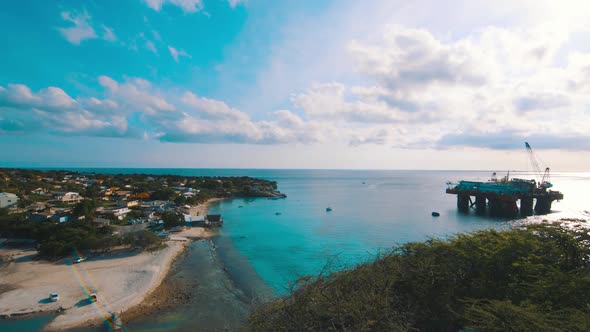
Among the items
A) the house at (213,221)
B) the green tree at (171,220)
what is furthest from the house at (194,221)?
the green tree at (171,220)

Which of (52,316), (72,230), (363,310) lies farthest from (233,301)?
(72,230)

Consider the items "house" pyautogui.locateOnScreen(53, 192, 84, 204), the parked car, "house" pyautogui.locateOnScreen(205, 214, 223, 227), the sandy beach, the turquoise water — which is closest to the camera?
the sandy beach

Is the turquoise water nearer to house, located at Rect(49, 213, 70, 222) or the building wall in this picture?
house, located at Rect(49, 213, 70, 222)

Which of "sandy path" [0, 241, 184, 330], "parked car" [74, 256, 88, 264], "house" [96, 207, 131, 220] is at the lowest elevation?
"sandy path" [0, 241, 184, 330]

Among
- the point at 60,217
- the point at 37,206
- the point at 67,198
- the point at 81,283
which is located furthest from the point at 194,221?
the point at 67,198

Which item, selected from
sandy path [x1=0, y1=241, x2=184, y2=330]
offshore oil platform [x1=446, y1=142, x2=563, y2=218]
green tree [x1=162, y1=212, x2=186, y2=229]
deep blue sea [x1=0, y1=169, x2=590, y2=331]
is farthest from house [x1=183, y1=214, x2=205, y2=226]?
offshore oil platform [x1=446, y1=142, x2=563, y2=218]

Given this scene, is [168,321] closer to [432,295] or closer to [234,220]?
[432,295]

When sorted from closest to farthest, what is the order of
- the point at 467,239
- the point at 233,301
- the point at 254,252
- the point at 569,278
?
the point at 569,278
the point at 467,239
the point at 233,301
the point at 254,252
